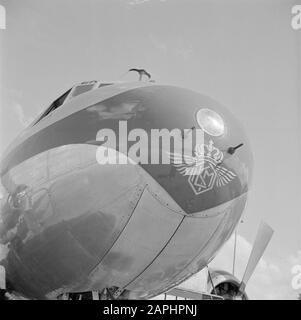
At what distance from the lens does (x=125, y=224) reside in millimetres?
4930

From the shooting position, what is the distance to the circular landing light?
17.1 feet

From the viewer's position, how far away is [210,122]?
5301mm

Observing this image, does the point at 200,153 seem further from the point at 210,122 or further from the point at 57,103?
the point at 57,103

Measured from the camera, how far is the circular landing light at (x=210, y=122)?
520 centimetres

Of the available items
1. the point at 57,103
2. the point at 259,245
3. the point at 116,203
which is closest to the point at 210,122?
the point at 116,203

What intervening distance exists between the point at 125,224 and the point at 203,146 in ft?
3.53

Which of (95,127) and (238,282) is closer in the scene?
(95,127)

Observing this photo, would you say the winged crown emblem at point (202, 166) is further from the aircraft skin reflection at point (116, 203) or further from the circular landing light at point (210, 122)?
the circular landing light at point (210, 122)

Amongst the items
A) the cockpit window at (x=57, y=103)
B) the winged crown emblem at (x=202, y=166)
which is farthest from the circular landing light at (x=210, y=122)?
the cockpit window at (x=57, y=103)

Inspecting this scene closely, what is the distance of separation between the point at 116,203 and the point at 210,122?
51.6 inches

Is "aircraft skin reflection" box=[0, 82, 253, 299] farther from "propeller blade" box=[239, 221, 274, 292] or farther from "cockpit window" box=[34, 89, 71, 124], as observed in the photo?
"propeller blade" box=[239, 221, 274, 292]

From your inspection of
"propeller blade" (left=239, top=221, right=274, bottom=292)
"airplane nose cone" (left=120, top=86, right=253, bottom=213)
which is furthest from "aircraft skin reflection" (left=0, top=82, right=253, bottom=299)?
"propeller blade" (left=239, top=221, right=274, bottom=292)
